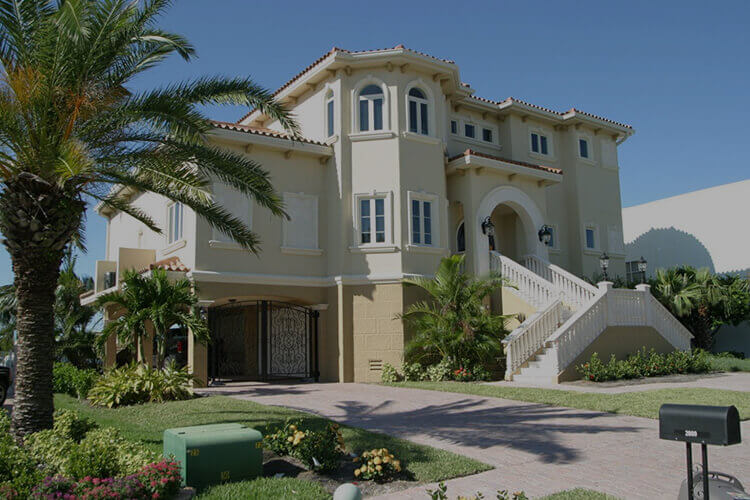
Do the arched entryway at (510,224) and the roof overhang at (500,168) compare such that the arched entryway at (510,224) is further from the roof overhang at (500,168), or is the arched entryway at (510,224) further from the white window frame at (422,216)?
the white window frame at (422,216)

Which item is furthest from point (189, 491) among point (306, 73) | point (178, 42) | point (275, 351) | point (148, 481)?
point (306, 73)

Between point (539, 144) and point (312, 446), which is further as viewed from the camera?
point (539, 144)

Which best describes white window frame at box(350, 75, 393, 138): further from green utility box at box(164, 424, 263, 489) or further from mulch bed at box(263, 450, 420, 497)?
green utility box at box(164, 424, 263, 489)

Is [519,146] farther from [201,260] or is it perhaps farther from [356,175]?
[201,260]

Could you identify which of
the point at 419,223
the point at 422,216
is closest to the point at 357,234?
the point at 419,223

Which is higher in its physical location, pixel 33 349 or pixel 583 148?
pixel 583 148

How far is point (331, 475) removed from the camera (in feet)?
25.3

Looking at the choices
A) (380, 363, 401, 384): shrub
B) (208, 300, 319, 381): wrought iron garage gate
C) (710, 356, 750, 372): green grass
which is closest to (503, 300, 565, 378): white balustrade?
(380, 363, 401, 384): shrub

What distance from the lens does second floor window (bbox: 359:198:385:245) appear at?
19.9 m

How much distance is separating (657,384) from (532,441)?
28.4 feet

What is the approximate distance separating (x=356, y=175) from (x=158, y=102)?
9819 mm

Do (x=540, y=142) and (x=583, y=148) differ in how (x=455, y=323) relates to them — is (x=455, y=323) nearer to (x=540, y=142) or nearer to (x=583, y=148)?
(x=540, y=142)

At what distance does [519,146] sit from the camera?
81.2ft

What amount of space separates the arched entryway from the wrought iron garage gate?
581 cm
